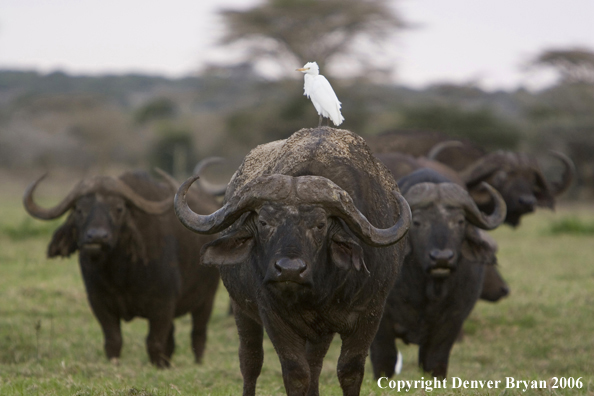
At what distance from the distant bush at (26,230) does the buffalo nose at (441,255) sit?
10.7 meters

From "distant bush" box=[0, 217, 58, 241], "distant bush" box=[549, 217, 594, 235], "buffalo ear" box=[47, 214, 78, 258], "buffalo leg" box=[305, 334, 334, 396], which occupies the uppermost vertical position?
"buffalo ear" box=[47, 214, 78, 258]

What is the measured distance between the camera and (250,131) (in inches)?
1209

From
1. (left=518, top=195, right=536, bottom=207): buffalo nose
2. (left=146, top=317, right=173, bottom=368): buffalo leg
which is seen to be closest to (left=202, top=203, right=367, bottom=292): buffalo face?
(left=146, top=317, right=173, bottom=368): buffalo leg

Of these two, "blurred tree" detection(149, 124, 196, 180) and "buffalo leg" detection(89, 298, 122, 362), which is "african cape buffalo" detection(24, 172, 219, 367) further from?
"blurred tree" detection(149, 124, 196, 180)

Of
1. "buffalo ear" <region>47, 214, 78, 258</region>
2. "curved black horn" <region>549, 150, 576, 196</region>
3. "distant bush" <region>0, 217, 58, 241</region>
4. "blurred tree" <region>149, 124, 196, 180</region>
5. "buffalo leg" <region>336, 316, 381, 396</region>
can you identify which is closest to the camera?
"buffalo leg" <region>336, 316, 381, 396</region>

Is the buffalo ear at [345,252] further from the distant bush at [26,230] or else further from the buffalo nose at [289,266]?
the distant bush at [26,230]

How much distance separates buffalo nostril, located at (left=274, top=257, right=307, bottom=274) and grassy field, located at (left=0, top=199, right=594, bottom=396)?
158cm

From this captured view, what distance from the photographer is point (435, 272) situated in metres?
5.81

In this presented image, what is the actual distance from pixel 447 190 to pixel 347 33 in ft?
74.3

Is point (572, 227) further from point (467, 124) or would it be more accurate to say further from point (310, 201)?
point (467, 124)

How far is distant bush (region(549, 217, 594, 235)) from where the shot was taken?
54.1 ft

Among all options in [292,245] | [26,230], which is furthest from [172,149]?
[292,245]

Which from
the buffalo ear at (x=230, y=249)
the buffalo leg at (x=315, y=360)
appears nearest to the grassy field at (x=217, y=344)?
the buffalo leg at (x=315, y=360)

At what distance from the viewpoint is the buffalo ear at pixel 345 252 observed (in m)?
4.27
